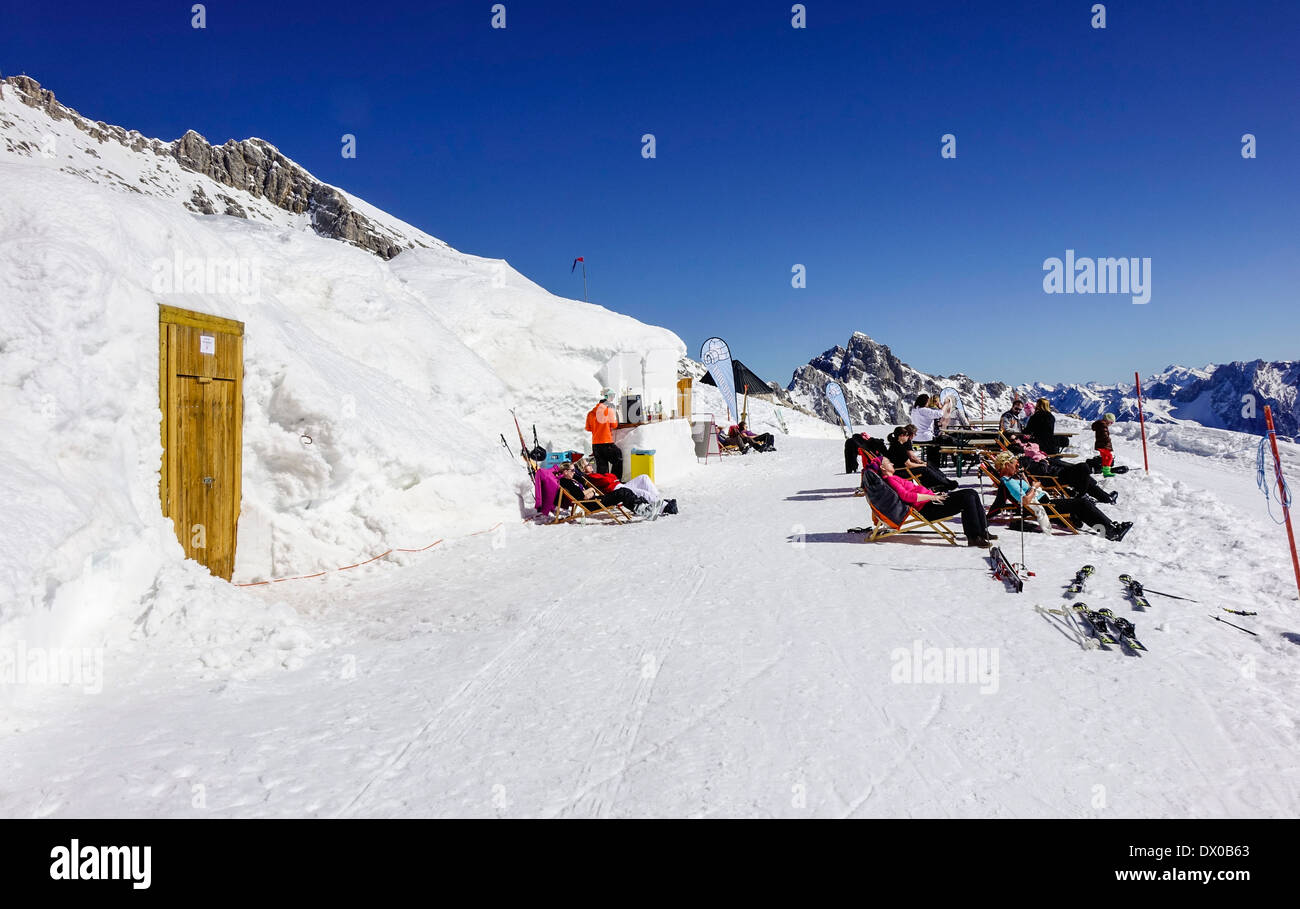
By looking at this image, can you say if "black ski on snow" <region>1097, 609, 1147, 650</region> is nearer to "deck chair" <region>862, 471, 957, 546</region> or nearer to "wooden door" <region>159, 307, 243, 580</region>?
"deck chair" <region>862, 471, 957, 546</region>

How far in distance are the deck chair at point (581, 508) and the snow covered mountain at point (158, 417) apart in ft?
Answer: 2.03

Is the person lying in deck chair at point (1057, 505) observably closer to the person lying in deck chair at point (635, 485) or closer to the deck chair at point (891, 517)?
the deck chair at point (891, 517)

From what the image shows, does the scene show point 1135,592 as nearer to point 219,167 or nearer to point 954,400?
point 954,400

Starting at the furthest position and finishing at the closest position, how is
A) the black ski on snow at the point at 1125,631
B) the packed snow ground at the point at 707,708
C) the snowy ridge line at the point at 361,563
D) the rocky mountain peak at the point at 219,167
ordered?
1. the rocky mountain peak at the point at 219,167
2. the snowy ridge line at the point at 361,563
3. the black ski on snow at the point at 1125,631
4. the packed snow ground at the point at 707,708

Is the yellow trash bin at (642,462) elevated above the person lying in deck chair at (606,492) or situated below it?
above

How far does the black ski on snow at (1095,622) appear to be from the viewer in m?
4.29

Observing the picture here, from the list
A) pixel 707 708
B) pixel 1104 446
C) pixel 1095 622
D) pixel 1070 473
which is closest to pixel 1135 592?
pixel 1095 622

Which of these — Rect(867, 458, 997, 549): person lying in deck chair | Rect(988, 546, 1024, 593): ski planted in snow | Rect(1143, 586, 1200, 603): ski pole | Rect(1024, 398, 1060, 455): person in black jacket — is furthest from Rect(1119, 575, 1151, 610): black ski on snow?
Rect(1024, 398, 1060, 455): person in black jacket

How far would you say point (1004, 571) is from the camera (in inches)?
231

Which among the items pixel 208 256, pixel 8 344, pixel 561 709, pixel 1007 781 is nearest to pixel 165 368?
pixel 8 344

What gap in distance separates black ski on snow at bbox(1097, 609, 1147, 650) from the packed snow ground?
0.32 ft

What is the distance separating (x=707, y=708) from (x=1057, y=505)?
6250mm

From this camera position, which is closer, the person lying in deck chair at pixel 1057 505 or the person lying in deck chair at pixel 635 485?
the person lying in deck chair at pixel 1057 505

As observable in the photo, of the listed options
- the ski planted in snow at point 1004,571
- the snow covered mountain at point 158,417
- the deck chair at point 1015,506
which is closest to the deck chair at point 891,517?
the ski planted in snow at point 1004,571
